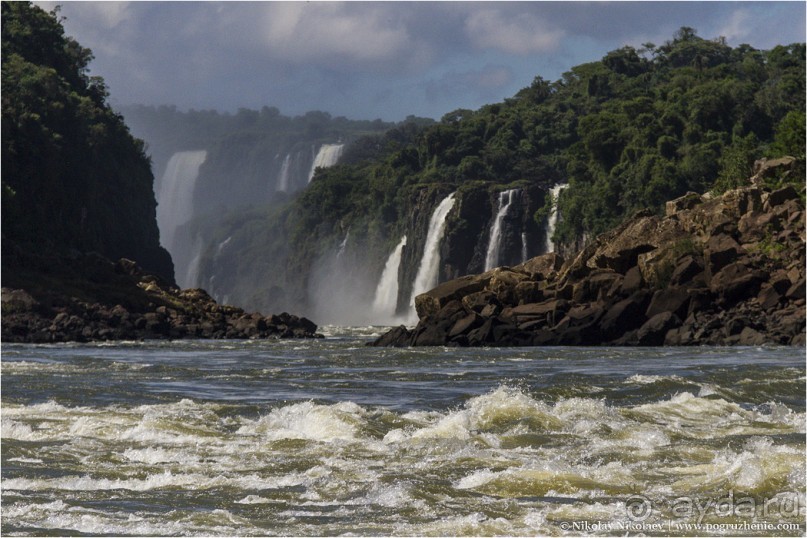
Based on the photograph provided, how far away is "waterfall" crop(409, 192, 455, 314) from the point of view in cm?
10562

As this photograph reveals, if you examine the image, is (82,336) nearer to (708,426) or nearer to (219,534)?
(708,426)

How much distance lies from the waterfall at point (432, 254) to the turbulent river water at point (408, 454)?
72.4 metres

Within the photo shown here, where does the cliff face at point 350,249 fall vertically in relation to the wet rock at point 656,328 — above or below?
above

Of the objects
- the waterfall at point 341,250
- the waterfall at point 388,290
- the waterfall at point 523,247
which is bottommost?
the waterfall at point 388,290

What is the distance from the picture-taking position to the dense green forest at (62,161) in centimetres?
7962

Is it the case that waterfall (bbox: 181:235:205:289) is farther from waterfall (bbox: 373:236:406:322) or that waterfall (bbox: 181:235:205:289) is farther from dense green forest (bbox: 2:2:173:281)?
dense green forest (bbox: 2:2:173:281)

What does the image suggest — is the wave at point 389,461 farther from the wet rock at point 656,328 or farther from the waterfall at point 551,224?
the waterfall at point 551,224

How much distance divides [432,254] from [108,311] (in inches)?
1776

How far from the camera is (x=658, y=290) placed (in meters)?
53.2

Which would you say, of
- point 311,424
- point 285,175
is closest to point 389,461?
point 311,424

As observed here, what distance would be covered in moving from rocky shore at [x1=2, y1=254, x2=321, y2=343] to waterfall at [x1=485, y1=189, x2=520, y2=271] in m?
31.5

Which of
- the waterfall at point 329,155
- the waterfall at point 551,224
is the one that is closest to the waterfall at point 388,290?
the waterfall at point 551,224

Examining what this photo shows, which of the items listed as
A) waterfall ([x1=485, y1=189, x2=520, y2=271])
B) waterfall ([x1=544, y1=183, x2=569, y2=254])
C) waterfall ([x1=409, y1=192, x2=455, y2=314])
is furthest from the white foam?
waterfall ([x1=409, y1=192, x2=455, y2=314])

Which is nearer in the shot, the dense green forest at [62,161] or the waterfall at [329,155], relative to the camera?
the dense green forest at [62,161]
